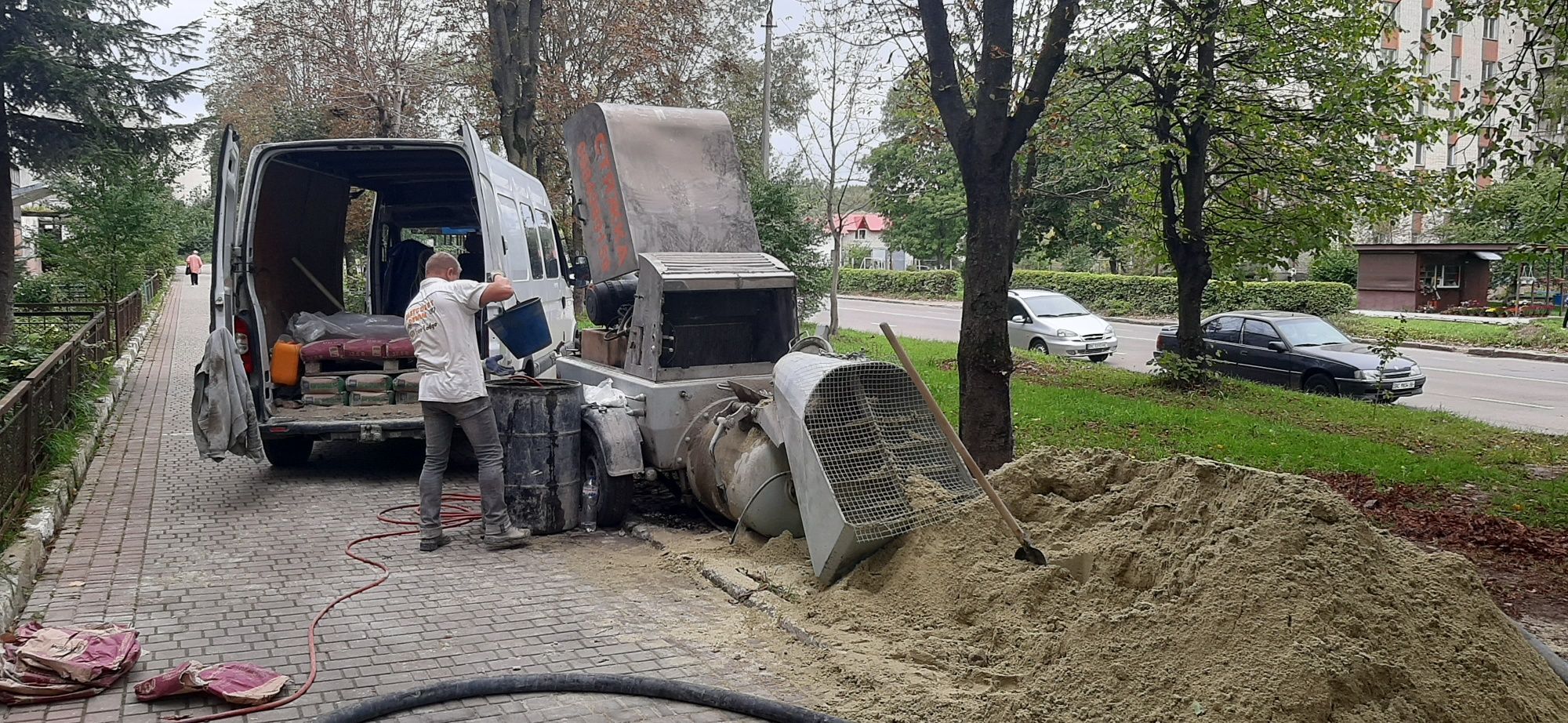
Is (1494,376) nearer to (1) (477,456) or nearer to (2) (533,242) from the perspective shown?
(2) (533,242)

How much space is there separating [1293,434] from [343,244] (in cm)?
1027

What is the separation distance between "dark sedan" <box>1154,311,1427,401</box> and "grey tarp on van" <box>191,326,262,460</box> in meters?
13.8

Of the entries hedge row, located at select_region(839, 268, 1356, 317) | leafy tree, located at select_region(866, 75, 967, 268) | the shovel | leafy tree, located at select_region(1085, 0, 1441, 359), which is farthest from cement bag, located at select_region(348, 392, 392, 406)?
hedge row, located at select_region(839, 268, 1356, 317)

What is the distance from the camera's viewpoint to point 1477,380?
19906 millimetres

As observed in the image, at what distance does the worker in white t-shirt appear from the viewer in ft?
23.0

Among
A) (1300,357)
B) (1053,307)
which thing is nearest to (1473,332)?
(1053,307)

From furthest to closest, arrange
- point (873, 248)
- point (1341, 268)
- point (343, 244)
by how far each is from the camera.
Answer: point (873, 248), point (1341, 268), point (343, 244)

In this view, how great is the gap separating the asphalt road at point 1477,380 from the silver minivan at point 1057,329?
0.76 meters

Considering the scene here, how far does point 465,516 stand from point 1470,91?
28.7 ft

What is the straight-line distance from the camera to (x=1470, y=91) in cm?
912

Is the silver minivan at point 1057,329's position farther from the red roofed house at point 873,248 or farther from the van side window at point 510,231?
the red roofed house at point 873,248

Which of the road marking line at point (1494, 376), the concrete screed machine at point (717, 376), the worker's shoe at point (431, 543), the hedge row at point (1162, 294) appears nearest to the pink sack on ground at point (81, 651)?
the worker's shoe at point (431, 543)

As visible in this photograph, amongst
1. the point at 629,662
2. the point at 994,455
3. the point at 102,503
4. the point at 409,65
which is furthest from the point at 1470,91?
the point at 409,65

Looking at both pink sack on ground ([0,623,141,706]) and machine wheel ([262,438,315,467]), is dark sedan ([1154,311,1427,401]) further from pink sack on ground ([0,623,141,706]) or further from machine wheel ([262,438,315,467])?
pink sack on ground ([0,623,141,706])
